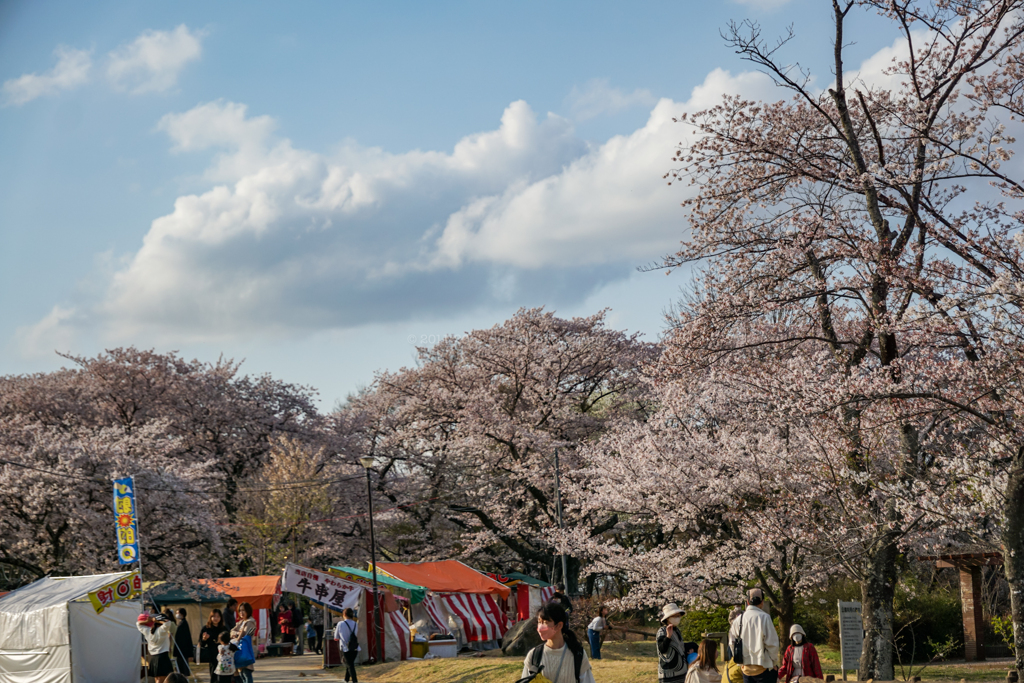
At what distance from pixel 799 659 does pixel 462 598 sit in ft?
55.8

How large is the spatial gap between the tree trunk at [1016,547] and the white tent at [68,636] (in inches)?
619

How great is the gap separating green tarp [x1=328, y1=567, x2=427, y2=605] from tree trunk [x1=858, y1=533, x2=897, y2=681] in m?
13.5

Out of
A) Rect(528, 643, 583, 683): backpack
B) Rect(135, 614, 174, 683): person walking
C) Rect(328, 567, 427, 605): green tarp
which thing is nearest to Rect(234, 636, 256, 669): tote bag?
Rect(135, 614, 174, 683): person walking

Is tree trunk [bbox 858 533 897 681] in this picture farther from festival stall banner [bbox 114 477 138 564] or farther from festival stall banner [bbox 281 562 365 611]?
festival stall banner [bbox 114 477 138 564]

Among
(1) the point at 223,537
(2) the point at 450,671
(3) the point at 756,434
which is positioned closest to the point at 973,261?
(3) the point at 756,434

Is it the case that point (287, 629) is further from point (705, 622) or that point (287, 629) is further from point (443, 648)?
point (705, 622)

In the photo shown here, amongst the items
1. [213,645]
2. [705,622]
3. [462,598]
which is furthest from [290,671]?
[705,622]

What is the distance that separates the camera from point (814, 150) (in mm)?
17734

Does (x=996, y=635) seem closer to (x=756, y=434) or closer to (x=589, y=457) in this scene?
(x=756, y=434)

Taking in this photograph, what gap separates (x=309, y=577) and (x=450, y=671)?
5.70 m

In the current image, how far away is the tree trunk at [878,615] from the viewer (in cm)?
1580

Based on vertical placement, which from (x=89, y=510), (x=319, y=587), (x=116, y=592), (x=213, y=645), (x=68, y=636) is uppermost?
(x=89, y=510)

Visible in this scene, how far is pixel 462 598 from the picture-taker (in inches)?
1125

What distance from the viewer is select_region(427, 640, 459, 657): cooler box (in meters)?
25.8
